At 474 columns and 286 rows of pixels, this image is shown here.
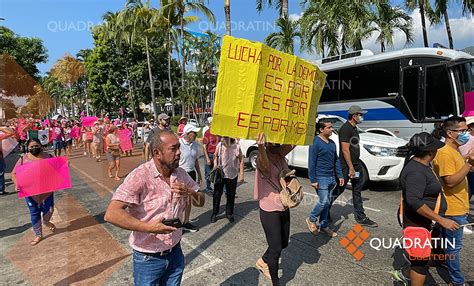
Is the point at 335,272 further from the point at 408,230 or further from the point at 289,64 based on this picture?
the point at 289,64

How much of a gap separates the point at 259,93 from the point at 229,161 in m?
2.96

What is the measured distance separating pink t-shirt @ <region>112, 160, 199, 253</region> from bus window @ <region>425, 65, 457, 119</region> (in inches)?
357

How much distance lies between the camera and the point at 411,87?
9.25 meters

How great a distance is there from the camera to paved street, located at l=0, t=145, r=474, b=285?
3.47 meters

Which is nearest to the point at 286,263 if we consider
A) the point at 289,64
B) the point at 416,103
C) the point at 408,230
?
the point at 408,230

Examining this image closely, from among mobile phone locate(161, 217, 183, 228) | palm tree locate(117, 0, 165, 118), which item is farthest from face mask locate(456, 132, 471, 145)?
palm tree locate(117, 0, 165, 118)

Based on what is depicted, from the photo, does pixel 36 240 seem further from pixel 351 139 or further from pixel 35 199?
pixel 351 139

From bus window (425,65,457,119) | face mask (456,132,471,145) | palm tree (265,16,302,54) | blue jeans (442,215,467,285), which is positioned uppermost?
palm tree (265,16,302,54)

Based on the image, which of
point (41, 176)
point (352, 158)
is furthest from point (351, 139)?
point (41, 176)

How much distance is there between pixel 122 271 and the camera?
12.0 feet

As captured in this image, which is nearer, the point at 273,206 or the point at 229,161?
the point at 273,206

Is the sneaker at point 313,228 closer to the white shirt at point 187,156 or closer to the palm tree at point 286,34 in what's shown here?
the white shirt at point 187,156

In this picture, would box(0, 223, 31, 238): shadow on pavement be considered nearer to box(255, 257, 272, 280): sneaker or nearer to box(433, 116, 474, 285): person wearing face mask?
box(255, 257, 272, 280): sneaker

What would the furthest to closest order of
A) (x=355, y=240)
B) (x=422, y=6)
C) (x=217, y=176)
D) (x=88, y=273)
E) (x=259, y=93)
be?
1. (x=422, y=6)
2. (x=217, y=176)
3. (x=355, y=240)
4. (x=88, y=273)
5. (x=259, y=93)
